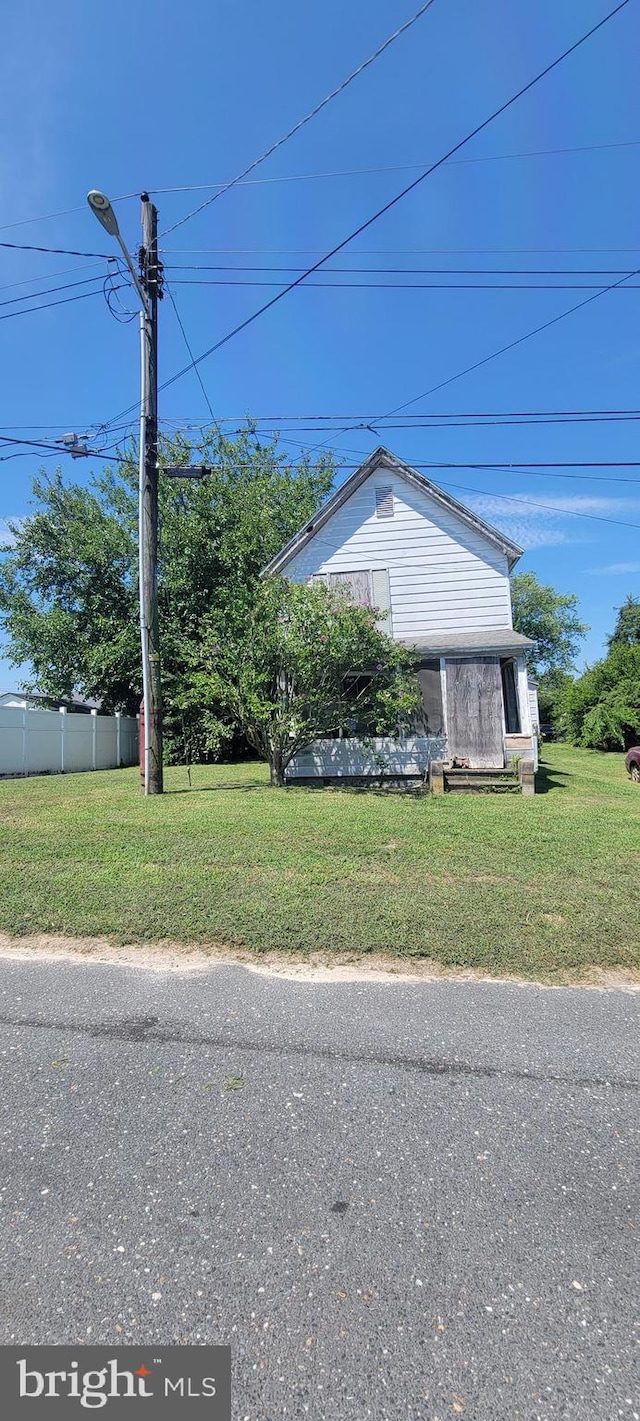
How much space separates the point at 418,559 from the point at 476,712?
3.87 metres

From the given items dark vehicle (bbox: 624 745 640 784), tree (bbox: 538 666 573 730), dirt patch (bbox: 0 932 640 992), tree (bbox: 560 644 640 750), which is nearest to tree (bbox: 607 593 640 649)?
tree (bbox: 538 666 573 730)

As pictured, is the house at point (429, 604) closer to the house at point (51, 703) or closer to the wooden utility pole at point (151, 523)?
the wooden utility pole at point (151, 523)

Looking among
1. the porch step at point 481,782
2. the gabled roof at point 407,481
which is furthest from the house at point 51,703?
the porch step at point 481,782

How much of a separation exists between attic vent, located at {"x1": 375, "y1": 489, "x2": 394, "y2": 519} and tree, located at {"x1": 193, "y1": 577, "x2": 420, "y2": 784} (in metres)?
3.34

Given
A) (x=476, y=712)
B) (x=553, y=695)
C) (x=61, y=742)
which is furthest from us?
(x=553, y=695)

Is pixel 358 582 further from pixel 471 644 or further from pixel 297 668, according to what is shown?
pixel 297 668

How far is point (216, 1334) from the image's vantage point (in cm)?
164

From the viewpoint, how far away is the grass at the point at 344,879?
440 cm

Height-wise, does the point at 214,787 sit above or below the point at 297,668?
below

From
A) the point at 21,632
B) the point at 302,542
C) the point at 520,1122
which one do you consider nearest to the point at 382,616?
the point at 302,542

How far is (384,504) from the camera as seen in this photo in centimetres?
1400

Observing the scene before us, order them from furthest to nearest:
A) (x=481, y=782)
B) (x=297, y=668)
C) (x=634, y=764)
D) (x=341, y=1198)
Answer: (x=634, y=764) < (x=481, y=782) < (x=297, y=668) < (x=341, y=1198)

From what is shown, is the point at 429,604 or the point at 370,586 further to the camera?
the point at 370,586

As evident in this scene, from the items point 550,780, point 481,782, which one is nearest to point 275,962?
point 481,782
